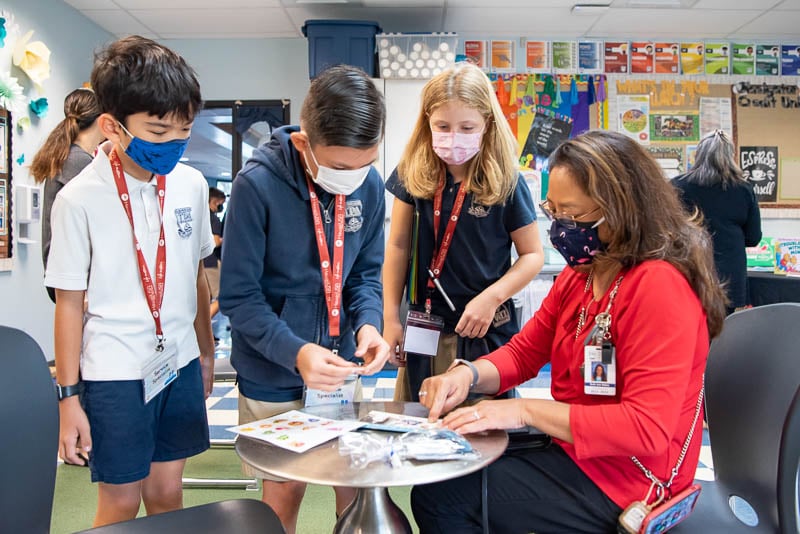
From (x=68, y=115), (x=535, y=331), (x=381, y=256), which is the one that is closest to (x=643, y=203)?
(x=535, y=331)

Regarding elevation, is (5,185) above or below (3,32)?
below

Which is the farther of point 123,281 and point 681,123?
point 681,123

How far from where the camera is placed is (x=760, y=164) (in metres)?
5.30

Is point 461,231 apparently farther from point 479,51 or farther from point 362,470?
point 479,51

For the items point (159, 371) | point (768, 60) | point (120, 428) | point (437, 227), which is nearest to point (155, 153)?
point (159, 371)

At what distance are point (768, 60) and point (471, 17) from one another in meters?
2.60

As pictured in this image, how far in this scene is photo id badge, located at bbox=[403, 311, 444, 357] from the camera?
1.68 m

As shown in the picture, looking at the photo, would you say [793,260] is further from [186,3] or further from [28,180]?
[28,180]

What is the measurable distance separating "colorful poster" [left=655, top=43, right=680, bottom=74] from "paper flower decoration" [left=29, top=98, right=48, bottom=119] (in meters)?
4.75

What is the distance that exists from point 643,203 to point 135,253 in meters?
1.09

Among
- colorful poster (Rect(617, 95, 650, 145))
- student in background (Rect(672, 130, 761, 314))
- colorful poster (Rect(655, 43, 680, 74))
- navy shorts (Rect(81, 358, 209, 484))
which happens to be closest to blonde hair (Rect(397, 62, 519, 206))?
navy shorts (Rect(81, 358, 209, 484))

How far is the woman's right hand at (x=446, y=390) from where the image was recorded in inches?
52.9

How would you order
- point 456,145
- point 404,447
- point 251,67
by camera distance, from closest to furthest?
point 404,447 < point 456,145 < point 251,67

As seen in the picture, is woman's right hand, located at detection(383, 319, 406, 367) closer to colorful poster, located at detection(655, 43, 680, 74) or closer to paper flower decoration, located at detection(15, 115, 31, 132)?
paper flower decoration, located at detection(15, 115, 31, 132)
